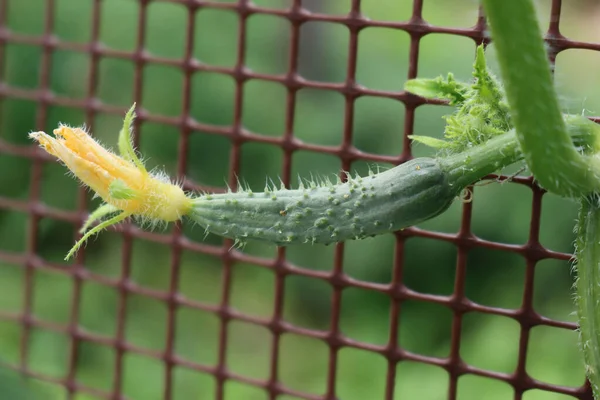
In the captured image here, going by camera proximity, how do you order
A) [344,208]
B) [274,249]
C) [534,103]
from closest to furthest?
[534,103] < [344,208] < [274,249]

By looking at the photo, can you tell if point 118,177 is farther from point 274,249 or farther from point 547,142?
point 274,249

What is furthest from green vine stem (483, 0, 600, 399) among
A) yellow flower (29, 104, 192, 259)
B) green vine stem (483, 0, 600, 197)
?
yellow flower (29, 104, 192, 259)

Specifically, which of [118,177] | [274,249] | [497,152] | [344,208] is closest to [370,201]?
[344,208]

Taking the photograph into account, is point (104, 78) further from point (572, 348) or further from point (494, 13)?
point (494, 13)

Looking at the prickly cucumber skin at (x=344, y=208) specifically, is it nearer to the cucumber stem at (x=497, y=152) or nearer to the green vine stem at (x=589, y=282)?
the cucumber stem at (x=497, y=152)

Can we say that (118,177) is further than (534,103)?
Yes

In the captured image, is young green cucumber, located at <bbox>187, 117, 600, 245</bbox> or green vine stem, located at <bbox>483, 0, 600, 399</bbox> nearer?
green vine stem, located at <bbox>483, 0, 600, 399</bbox>

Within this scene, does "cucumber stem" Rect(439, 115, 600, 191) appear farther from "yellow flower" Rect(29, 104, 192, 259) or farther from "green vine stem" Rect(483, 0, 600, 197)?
"yellow flower" Rect(29, 104, 192, 259)
